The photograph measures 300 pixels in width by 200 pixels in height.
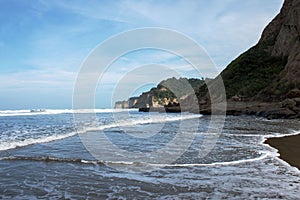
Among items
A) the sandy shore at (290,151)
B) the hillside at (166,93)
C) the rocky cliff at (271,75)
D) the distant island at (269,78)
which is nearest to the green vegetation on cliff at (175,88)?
the hillside at (166,93)

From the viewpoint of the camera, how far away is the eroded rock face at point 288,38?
48737mm

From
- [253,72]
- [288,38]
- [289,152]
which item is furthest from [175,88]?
[289,152]

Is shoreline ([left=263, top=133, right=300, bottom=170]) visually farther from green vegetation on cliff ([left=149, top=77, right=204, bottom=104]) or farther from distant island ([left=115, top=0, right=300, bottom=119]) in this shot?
green vegetation on cliff ([left=149, top=77, right=204, bottom=104])

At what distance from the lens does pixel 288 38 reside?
61469 millimetres

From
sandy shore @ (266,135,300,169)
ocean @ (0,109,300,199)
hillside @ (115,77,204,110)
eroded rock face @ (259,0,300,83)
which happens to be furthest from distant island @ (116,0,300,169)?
ocean @ (0,109,300,199)

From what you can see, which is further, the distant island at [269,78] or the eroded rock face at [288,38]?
the eroded rock face at [288,38]

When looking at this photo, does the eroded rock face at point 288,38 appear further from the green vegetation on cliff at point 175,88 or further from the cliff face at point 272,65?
the green vegetation on cliff at point 175,88

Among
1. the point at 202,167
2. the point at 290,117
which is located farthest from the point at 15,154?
the point at 290,117

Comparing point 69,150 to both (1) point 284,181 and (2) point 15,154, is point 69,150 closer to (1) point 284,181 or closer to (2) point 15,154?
(2) point 15,154

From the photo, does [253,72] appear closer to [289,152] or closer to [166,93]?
[166,93]

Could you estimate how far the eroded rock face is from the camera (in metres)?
48.7

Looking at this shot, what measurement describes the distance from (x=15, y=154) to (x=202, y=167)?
6.30m

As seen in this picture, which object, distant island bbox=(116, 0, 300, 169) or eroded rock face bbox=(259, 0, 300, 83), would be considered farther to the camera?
eroded rock face bbox=(259, 0, 300, 83)

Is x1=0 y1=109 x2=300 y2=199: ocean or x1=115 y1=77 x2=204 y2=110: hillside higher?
x1=115 y1=77 x2=204 y2=110: hillside
